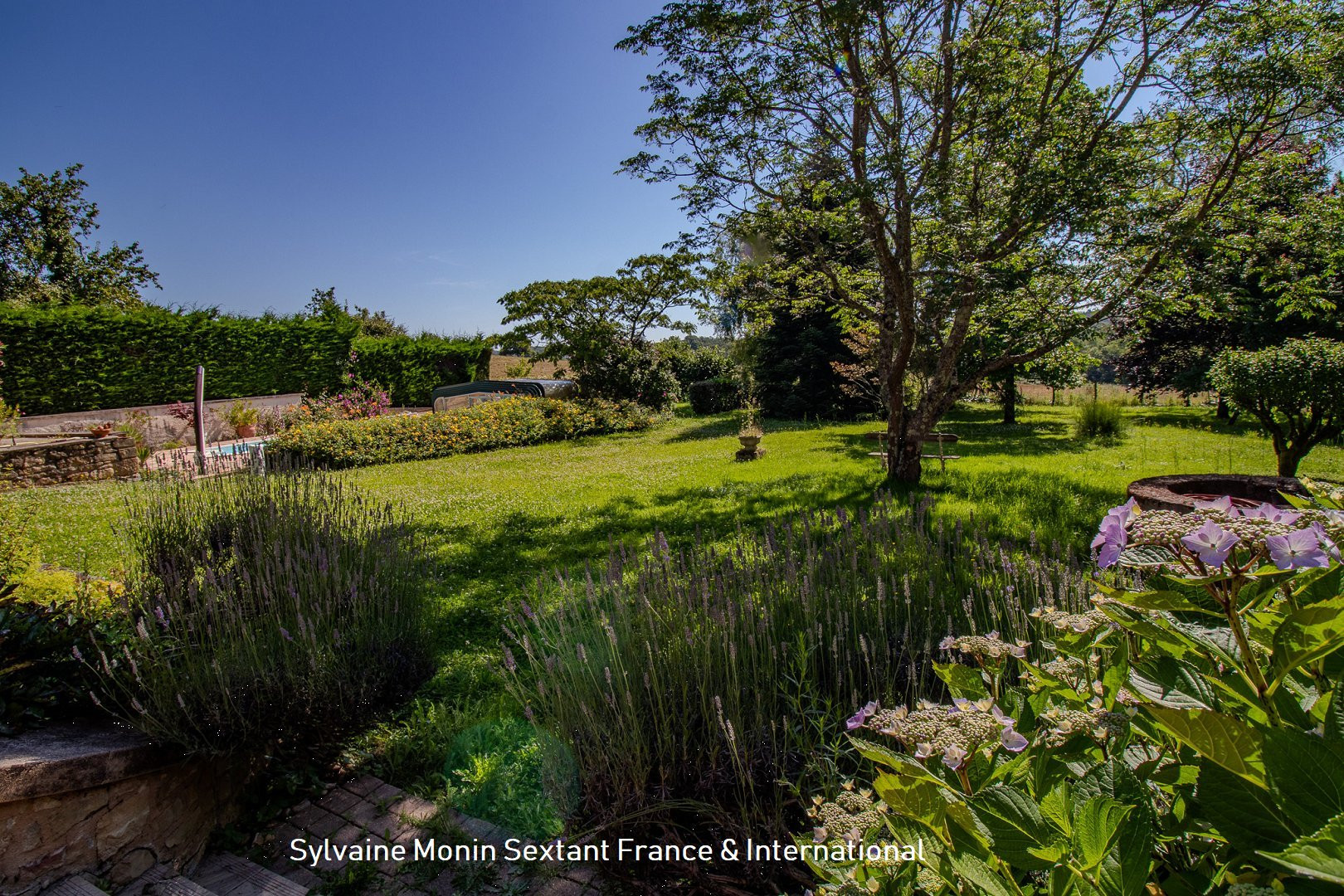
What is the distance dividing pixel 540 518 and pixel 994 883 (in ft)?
22.2

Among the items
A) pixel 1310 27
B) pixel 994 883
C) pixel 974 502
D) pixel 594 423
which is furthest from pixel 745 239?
pixel 594 423

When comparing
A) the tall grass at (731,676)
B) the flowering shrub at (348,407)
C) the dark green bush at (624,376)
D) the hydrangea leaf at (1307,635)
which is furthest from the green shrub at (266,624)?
the dark green bush at (624,376)

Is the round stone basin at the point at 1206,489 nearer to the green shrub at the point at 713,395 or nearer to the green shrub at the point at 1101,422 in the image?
the green shrub at the point at 1101,422

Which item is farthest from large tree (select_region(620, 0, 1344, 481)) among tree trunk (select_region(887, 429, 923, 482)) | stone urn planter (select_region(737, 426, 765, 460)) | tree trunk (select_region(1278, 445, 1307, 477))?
stone urn planter (select_region(737, 426, 765, 460))

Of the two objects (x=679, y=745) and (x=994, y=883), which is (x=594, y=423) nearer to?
(x=679, y=745)

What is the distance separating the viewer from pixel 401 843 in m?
2.33

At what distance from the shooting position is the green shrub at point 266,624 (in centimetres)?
246

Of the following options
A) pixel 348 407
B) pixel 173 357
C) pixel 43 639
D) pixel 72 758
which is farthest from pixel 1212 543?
pixel 173 357

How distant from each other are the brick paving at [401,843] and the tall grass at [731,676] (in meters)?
0.29

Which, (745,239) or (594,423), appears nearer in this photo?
(745,239)

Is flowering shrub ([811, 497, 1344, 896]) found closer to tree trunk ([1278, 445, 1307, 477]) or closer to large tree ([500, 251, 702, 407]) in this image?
tree trunk ([1278, 445, 1307, 477])

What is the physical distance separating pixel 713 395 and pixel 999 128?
15.3m

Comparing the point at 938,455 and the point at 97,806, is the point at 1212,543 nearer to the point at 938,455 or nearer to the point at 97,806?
the point at 97,806

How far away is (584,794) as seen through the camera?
2281 millimetres
